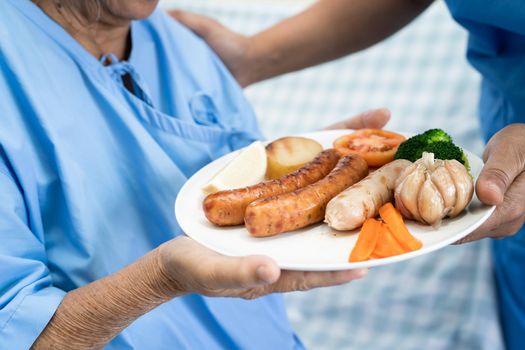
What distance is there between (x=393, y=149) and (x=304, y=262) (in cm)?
54

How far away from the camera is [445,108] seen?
3029 mm

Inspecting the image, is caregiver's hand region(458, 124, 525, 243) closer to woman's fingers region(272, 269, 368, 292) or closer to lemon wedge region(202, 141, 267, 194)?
woman's fingers region(272, 269, 368, 292)

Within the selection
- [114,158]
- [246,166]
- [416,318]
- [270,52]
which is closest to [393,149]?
[246,166]

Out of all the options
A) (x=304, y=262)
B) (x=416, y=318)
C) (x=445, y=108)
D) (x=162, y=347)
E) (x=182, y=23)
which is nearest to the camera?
(x=304, y=262)

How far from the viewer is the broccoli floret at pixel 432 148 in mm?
1435

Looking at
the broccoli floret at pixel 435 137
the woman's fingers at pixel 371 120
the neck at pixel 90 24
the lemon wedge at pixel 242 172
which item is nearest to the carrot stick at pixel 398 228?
the broccoli floret at pixel 435 137

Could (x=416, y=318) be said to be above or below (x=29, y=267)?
below

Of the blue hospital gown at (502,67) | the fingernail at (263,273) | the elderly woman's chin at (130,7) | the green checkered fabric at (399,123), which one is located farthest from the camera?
the green checkered fabric at (399,123)

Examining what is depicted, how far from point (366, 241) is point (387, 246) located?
0.05 metres

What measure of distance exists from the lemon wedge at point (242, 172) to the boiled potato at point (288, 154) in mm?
27

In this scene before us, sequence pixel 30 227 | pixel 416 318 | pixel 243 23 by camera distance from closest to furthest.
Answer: pixel 30 227 → pixel 416 318 → pixel 243 23

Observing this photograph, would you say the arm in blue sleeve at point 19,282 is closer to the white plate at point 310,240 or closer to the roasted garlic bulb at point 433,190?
the white plate at point 310,240

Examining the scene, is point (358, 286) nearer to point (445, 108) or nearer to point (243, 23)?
point (445, 108)

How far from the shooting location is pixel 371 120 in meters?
1.79
